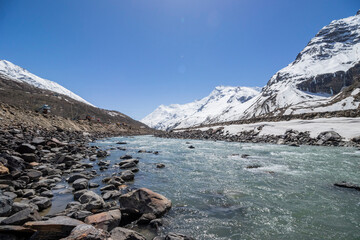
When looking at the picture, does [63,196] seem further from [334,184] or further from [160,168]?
[334,184]

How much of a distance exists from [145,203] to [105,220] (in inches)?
63.3

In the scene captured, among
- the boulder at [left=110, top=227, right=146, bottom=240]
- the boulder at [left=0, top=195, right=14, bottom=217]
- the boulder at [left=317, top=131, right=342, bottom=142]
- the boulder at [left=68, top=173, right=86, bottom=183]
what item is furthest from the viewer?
the boulder at [left=317, top=131, right=342, bottom=142]

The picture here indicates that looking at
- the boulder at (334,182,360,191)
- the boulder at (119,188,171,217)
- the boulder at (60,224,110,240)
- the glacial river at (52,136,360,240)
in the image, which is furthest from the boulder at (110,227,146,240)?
the boulder at (334,182,360,191)

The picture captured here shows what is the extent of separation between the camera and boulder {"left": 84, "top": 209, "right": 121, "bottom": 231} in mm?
5121

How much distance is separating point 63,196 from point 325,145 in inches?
1303

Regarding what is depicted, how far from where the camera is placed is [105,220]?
5289 millimetres

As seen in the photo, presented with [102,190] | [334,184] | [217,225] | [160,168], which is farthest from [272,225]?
[160,168]

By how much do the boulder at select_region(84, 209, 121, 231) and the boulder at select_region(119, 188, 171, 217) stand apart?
709 mm

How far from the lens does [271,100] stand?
164500 millimetres

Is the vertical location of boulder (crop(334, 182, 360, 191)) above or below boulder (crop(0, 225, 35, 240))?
below

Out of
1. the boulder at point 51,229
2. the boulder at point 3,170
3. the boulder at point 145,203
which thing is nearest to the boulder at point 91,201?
the boulder at point 145,203

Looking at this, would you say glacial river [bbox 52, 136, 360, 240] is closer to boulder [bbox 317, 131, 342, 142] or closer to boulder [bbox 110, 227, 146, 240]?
boulder [bbox 110, 227, 146, 240]

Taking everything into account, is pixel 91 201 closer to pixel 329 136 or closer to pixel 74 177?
pixel 74 177

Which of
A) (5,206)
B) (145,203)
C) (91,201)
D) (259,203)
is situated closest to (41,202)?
(5,206)
